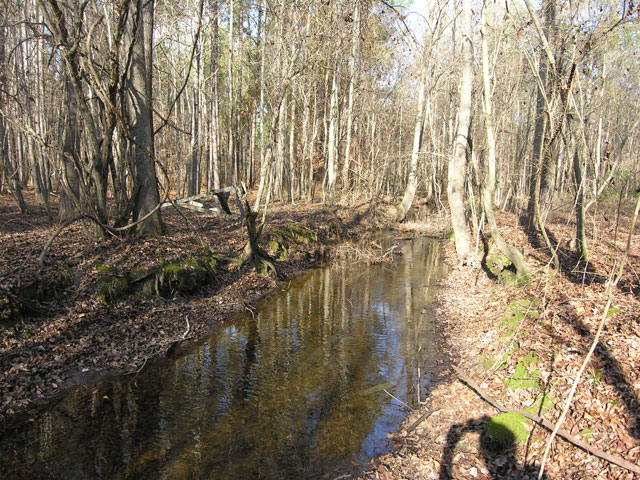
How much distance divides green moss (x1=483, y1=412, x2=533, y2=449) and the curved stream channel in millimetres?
1263

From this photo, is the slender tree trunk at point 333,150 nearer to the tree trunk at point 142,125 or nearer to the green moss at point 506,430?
the tree trunk at point 142,125

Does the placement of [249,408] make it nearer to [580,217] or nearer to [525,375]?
[525,375]

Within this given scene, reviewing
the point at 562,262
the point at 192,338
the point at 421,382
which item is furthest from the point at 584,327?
the point at 192,338

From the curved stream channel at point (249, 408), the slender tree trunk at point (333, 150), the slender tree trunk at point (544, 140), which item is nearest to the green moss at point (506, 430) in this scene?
the curved stream channel at point (249, 408)

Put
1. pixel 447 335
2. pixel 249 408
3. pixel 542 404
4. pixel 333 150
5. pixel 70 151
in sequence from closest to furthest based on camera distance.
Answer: pixel 542 404 → pixel 249 408 → pixel 447 335 → pixel 70 151 → pixel 333 150

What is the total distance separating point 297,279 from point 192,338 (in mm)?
5492

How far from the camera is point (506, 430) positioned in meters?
4.98

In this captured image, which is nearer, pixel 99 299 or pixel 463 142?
pixel 99 299

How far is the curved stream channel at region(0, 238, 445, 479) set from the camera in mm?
5000

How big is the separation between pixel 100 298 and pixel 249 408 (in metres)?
4.27

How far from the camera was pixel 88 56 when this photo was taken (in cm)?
738

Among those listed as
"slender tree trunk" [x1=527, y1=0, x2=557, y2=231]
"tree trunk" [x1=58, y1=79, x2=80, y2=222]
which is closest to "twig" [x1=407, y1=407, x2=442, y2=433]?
"slender tree trunk" [x1=527, y1=0, x2=557, y2=231]

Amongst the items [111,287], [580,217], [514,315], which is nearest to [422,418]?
[514,315]

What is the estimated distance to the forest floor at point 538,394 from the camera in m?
4.43
